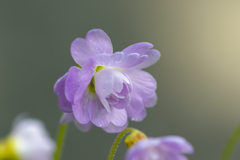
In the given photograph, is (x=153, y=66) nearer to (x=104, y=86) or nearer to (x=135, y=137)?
(x=104, y=86)

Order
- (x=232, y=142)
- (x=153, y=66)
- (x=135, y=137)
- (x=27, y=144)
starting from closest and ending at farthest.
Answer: (x=27, y=144) < (x=135, y=137) < (x=232, y=142) < (x=153, y=66)

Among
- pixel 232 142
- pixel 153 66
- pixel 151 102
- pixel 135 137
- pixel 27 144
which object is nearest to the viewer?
pixel 27 144

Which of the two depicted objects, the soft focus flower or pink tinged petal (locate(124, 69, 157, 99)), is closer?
the soft focus flower

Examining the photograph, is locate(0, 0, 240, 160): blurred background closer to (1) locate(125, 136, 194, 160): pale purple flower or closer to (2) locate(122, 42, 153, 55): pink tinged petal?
(2) locate(122, 42, 153, 55): pink tinged petal

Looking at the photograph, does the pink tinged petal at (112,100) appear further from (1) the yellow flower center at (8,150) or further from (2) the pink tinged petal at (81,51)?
(1) the yellow flower center at (8,150)

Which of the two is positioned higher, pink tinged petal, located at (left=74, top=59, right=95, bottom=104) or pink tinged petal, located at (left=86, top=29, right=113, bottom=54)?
pink tinged petal, located at (left=86, top=29, right=113, bottom=54)

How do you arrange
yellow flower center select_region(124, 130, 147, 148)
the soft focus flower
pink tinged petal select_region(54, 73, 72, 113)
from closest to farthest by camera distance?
the soft focus flower → yellow flower center select_region(124, 130, 147, 148) → pink tinged petal select_region(54, 73, 72, 113)

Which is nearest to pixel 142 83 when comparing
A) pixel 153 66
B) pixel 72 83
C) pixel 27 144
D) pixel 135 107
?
pixel 135 107

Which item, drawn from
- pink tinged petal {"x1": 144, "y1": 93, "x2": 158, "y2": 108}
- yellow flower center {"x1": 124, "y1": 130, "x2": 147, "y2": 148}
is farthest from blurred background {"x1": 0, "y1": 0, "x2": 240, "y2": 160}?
yellow flower center {"x1": 124, "y1": 130, "x2": 147, "y2": 148}
